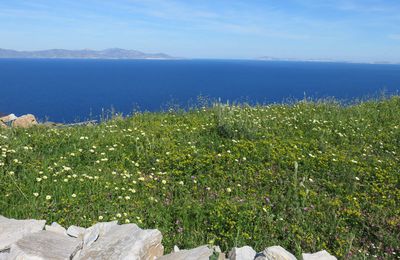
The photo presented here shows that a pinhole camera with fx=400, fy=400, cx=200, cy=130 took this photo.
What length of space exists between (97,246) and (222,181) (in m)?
3.99

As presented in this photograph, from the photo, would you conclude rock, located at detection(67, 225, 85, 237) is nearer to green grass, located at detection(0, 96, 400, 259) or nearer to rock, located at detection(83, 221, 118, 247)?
rock, located at detection(83, 221, 118, 247)

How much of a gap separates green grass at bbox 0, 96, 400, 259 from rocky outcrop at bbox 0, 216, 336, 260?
72 cm

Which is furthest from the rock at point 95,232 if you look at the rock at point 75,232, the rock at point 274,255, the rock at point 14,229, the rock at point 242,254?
the rock at point 274,255

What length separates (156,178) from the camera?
8.82 m

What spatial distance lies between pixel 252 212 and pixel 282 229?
0.60 metres

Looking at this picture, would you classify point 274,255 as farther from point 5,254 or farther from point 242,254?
point 5,254

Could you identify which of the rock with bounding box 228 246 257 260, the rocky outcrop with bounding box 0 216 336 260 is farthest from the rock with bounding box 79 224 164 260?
the rock with bounding box 228 246 257 260

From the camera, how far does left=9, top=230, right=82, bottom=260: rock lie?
483 centimetres

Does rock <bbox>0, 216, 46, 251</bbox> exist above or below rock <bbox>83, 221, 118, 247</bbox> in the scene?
above

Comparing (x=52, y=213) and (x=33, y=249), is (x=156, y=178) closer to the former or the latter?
(x=52, y=213)

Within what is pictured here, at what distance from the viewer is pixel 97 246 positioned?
5.30 metres

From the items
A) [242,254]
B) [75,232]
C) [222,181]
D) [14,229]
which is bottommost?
[222,181]

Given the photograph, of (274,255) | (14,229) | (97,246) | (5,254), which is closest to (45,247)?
(5,254)

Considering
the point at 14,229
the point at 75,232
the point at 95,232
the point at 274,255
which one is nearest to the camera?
the point at 274,255
